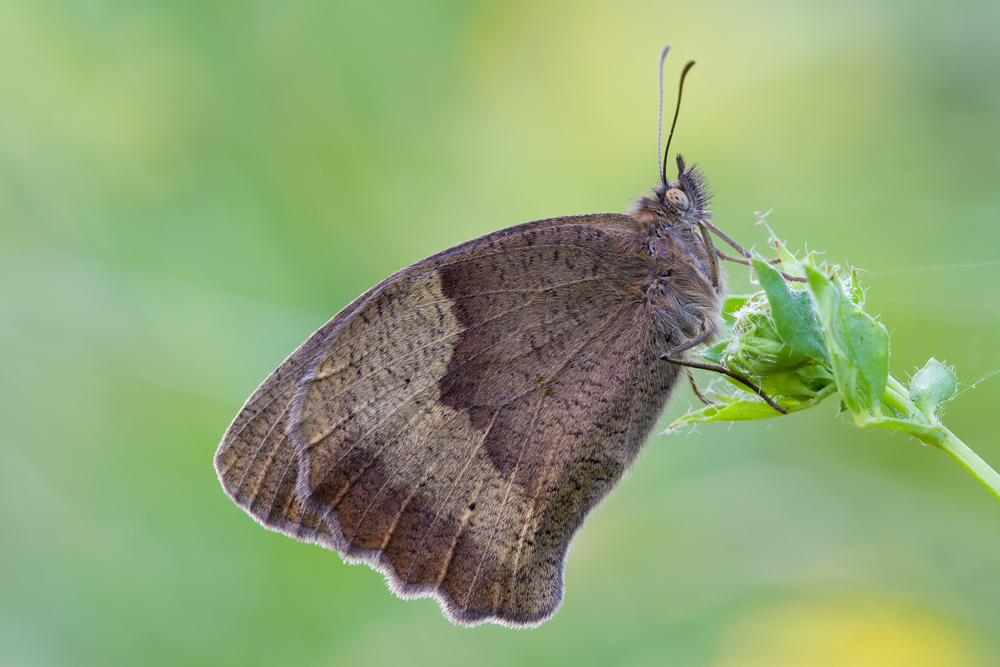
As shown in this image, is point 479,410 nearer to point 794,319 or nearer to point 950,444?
point 794,319

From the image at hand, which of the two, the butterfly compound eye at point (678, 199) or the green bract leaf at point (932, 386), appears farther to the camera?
the butterfly compound eye at point (678, 199)

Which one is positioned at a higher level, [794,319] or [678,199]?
[678,199]

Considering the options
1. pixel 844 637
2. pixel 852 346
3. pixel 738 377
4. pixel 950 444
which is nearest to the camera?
pixel 950 444

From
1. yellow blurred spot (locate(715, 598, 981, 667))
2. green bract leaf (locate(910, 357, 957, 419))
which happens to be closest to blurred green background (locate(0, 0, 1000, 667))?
yellow blurred spot (locate(715, 598, 981, 667))

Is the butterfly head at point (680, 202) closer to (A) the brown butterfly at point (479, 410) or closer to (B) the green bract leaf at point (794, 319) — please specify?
(A) the brown butterfly at point (479, 410)

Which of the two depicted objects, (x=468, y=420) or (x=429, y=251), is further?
(x=429, y=251)

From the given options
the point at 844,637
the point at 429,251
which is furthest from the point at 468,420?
the point at 429,251

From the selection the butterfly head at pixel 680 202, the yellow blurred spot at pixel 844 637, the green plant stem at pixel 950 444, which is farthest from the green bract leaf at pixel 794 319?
the yellow blurred spot at pixel 844 637
